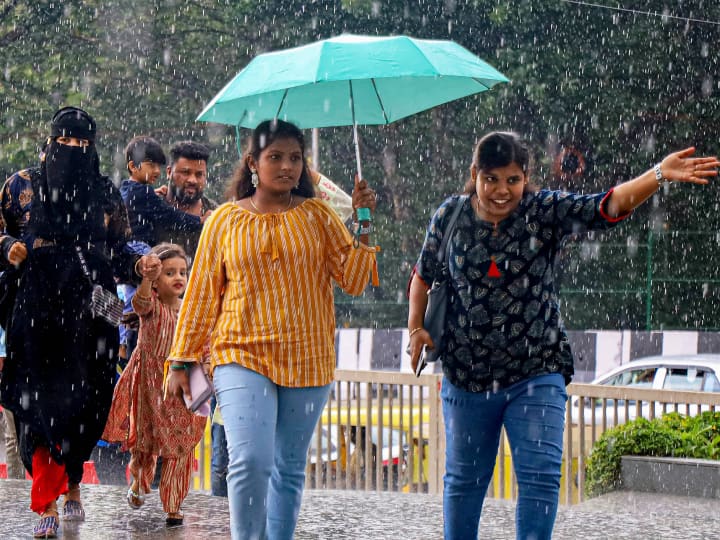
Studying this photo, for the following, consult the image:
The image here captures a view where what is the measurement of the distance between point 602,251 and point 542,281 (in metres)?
17.5

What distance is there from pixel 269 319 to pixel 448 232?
2.79 ft

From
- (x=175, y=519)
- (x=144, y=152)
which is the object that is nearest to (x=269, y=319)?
(x=175, y=519)

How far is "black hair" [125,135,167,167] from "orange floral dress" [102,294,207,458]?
1345mm

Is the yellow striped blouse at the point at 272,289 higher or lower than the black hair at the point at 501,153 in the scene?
lower

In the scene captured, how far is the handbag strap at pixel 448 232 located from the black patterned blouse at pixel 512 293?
50mm

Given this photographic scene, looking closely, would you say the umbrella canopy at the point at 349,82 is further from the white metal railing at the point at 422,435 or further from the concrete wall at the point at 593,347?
the concrete wall at the point at 593,347

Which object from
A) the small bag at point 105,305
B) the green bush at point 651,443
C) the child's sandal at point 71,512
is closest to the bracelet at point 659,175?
the small bag at point 105,305

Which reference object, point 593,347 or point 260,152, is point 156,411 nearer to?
point 260,152

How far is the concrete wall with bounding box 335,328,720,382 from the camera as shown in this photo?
718 inches

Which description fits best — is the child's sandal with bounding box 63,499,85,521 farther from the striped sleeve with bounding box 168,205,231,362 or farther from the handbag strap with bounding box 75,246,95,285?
the striped sleeve with bounding box 168,205,231,362

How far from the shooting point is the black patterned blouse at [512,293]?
4.97m

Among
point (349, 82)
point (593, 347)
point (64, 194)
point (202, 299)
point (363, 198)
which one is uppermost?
point (349, 82)

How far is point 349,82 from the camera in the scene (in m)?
6.38

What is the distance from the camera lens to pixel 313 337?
507 cm
